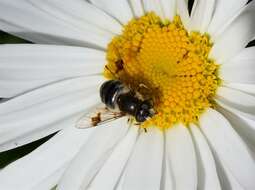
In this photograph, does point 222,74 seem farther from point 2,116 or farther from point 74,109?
point 2,116

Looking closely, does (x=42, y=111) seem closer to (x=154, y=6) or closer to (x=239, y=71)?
(x=154, y=6)

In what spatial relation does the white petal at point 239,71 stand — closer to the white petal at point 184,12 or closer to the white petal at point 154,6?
the white petal at point 184,12

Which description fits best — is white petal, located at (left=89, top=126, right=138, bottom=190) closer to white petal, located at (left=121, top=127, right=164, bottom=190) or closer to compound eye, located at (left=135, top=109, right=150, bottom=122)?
white petal, located at (left=121, top=127, right=164, bottom=190)

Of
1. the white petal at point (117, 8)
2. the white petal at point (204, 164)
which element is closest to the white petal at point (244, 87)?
the white petal at point (204, 164)

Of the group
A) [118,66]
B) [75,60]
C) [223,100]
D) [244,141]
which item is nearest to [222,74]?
[223,100]

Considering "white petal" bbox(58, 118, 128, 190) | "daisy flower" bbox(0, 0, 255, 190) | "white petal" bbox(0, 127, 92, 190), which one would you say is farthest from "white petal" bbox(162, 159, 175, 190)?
"white petal" bbox(0, 127, 92, 190)

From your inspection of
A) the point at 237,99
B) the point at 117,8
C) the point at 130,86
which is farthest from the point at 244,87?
the point at 117,8
